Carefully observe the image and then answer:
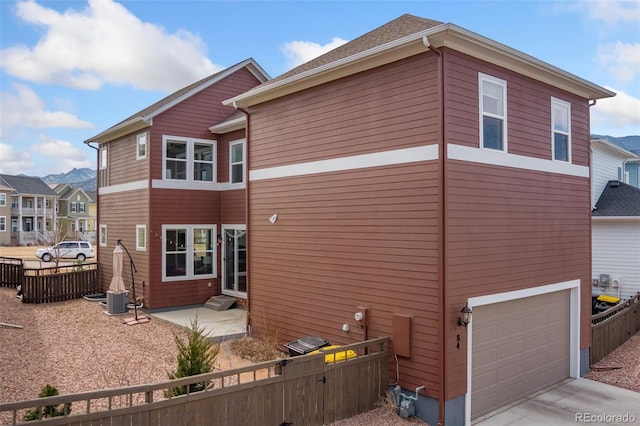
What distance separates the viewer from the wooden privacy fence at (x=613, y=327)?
35.4ft

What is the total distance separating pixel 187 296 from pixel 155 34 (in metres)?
12.0

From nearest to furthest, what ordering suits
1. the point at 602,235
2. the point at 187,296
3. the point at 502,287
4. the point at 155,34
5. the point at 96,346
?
the point at 502,287 < the point at 96,346 < the point at 187,296 < the point at 602,235 < the point at 155,34

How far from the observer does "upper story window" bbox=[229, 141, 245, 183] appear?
48.0 feet

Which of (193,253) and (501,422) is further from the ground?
(193,253)

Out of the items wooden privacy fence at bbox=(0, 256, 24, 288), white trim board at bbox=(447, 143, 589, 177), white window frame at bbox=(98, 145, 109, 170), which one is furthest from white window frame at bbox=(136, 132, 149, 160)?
white trim board at bbox=(447, 143, 589, 177)

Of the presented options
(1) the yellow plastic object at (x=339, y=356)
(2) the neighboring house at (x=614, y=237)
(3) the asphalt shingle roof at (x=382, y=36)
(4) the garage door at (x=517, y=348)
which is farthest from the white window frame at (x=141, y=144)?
(2) the neighboring house at (x=614, y=237)

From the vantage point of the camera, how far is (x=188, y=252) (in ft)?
48.5

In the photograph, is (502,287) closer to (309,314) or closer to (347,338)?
(347,338)

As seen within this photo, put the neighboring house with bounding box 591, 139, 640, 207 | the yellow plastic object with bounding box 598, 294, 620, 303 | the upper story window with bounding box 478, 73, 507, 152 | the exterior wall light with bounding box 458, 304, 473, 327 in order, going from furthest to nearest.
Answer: the neighboring house with bounding box 591, 139, 640, 207 → the yellow plastic object with bounding box 598, 294, 620, 303 → the upper story window with bounding box 478, 73, 507, 152 → the exterior wall light with bounding box 458, 304, 473, 327

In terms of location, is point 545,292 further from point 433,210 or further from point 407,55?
point 407,55

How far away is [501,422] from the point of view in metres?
7.33

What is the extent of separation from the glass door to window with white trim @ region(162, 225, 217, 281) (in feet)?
1.38

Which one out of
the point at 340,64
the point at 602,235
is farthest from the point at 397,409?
the point at 602,235

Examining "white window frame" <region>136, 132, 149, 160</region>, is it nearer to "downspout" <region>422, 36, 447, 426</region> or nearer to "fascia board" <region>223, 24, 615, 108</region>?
"fascia board" <region>223, 24, 615, 108</region>
